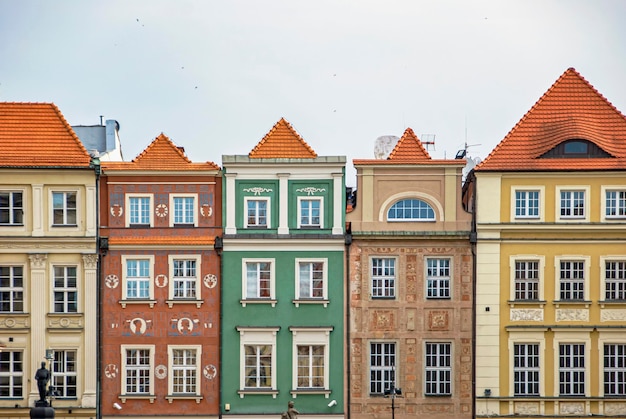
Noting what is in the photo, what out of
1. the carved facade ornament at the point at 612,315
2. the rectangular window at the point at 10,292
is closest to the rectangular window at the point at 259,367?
the rectangular window at the point at 10,292

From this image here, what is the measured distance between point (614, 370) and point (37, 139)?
21130mm

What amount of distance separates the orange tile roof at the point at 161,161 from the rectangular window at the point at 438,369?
9.64 metres

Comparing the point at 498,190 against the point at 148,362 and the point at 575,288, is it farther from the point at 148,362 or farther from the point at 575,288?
the point at 148,362

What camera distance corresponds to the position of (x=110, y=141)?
4653 cm

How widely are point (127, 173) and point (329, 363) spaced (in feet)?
30.8

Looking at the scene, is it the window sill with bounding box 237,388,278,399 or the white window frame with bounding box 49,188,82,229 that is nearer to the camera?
the window sill with bounding box 237,388,278,399

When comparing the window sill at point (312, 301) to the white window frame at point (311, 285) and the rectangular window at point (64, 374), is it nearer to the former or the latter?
the white window frame at point (311, 285)

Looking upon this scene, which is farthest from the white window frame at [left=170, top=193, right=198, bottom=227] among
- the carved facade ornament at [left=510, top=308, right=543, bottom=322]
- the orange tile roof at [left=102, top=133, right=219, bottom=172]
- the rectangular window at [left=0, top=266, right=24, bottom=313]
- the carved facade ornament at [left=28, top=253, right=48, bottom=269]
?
the carved facade ornament at [left=510, top=308, right=543, bottom=322]

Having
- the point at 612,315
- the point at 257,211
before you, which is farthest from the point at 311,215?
the point at 612,315

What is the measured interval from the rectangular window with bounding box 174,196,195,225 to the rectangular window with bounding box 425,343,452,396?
9172 millimetres

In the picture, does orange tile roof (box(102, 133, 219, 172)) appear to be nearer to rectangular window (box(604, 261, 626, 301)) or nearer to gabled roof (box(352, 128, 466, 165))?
gabled roof (box(352, 128, 466, 165))

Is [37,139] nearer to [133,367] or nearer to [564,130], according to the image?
[133,367]

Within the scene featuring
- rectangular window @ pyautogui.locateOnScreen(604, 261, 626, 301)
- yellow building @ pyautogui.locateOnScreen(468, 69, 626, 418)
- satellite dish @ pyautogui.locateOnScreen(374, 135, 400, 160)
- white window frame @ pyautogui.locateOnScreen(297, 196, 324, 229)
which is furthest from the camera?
satellite dish @ pyautogui.locateOnScreen(374, 135, 400, 160)

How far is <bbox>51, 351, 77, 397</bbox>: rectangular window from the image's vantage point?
36.1 m
